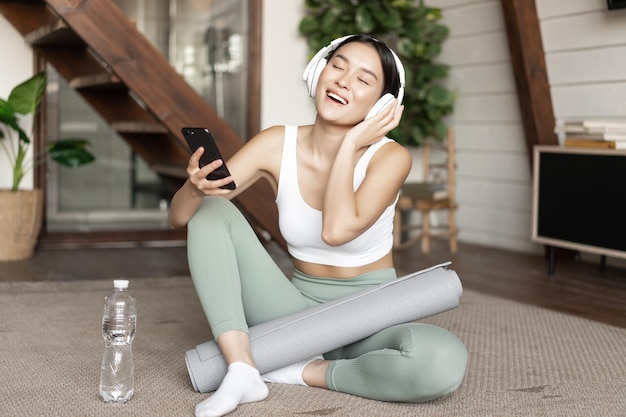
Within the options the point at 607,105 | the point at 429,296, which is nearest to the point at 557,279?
the point at 607,105

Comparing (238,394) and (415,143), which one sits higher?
(415,143)

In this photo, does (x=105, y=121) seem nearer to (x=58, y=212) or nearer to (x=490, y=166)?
(x=58, y=212)

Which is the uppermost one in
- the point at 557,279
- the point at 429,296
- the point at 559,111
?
the point at 559,111

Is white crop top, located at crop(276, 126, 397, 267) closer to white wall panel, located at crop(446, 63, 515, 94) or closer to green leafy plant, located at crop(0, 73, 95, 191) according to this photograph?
green leafy plant, located at crop(0, 73, 95, 191)

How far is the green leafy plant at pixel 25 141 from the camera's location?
13.4ft

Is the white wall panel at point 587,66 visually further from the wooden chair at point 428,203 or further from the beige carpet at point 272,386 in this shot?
the beige carpet at point 272,386

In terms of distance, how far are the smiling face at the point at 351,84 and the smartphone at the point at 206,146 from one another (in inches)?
11.7

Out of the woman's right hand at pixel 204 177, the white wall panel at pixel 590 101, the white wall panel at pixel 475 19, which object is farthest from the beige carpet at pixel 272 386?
the white wall panel at pixel 475 19

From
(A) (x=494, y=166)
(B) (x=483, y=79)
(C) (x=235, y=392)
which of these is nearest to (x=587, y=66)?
(B) (x=483, y=79)

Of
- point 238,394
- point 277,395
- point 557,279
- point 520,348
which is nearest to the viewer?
point 238,394

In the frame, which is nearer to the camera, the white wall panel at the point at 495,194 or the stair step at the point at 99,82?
the stair step at the point at 99,82

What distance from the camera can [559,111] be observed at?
14.7 feet

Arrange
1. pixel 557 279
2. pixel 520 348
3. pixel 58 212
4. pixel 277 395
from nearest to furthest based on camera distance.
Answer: pixel 277 395
pixel 520 348
pixel 557 279
pixel 58 212

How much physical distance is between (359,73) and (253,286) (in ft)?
1.88
